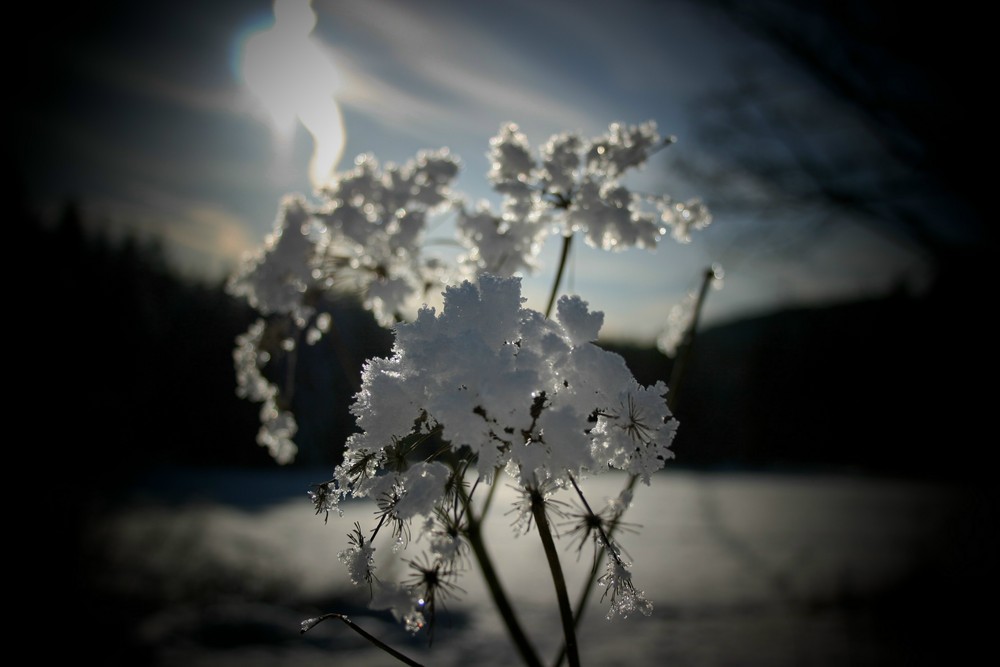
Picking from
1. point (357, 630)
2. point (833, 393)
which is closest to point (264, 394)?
point (357, 630)

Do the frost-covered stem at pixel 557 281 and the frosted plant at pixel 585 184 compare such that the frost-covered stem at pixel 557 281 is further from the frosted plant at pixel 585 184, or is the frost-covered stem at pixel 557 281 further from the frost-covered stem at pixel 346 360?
the frost-covered stem at pixel 346 360

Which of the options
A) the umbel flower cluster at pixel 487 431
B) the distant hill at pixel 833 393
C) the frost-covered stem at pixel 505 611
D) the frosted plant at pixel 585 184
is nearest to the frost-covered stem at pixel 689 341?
the frosted plant at pixel 585 184

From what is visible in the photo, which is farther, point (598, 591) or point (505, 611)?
point (598, 591)

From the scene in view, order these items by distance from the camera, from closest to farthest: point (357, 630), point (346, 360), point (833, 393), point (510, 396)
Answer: point (510, 396)
point (357, 630)
point (346, 360)
point (833, 393)

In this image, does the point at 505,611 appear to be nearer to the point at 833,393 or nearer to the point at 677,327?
the point at 677,327

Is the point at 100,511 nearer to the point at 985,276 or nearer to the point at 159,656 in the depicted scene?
the point at 159,656
